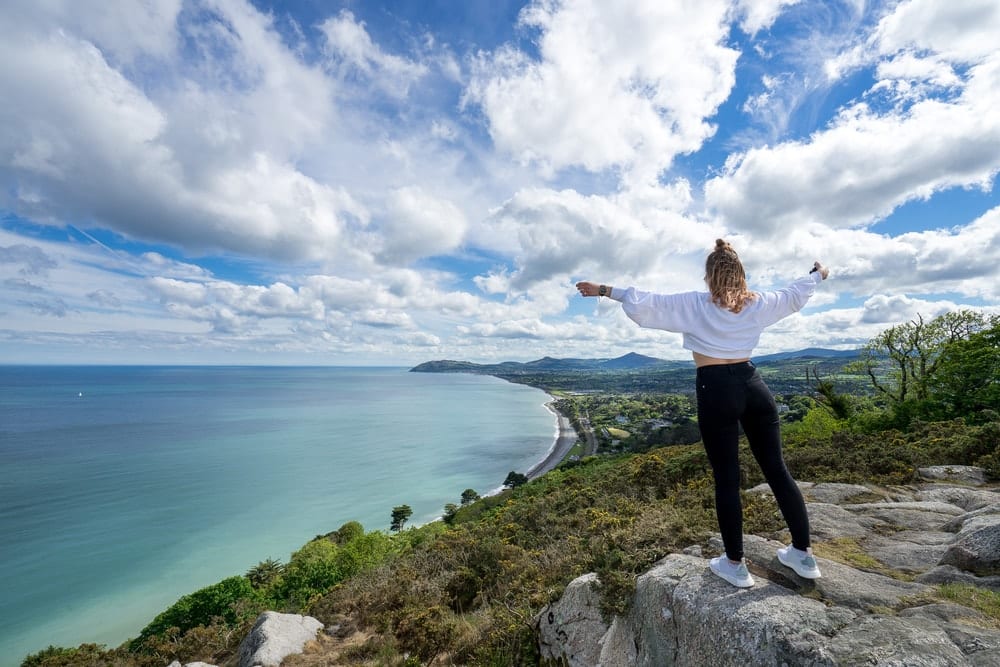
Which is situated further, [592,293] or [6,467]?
[6,467]

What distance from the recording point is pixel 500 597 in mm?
6891

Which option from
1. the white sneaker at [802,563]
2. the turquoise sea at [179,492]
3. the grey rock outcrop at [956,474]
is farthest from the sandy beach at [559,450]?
the white sneaker at [802,563]

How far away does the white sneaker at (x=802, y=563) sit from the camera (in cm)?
337

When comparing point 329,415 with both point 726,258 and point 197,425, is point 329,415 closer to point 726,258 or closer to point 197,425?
point 197,425

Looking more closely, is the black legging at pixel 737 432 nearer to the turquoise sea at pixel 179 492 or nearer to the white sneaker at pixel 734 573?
the white sneaker at pixel 734 573

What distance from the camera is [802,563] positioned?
342 cm

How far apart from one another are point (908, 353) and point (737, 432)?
86.9ft

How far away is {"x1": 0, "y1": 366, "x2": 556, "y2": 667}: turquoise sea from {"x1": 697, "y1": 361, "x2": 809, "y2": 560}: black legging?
39.6 meters

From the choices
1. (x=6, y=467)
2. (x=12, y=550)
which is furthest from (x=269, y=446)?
(x=12, y=550)

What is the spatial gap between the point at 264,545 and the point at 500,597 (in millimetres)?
44457

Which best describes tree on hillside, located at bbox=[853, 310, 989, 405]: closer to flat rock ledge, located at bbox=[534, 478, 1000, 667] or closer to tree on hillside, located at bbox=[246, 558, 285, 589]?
flat rock ledge, located at bbox=[534, 478, 1000, 667]

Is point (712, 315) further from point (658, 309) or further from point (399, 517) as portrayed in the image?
point (399, 517)

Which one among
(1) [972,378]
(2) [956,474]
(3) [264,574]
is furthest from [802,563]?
(3) [264,574]

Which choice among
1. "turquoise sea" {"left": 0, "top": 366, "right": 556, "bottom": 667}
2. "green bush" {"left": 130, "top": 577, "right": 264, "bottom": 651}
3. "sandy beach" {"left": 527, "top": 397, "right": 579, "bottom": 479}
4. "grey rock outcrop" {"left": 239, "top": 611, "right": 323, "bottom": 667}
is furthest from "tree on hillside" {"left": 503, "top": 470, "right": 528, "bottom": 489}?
"grey rock outcrop" {"left": 239, "top": 611, "right": 323, "bottom": 667}
